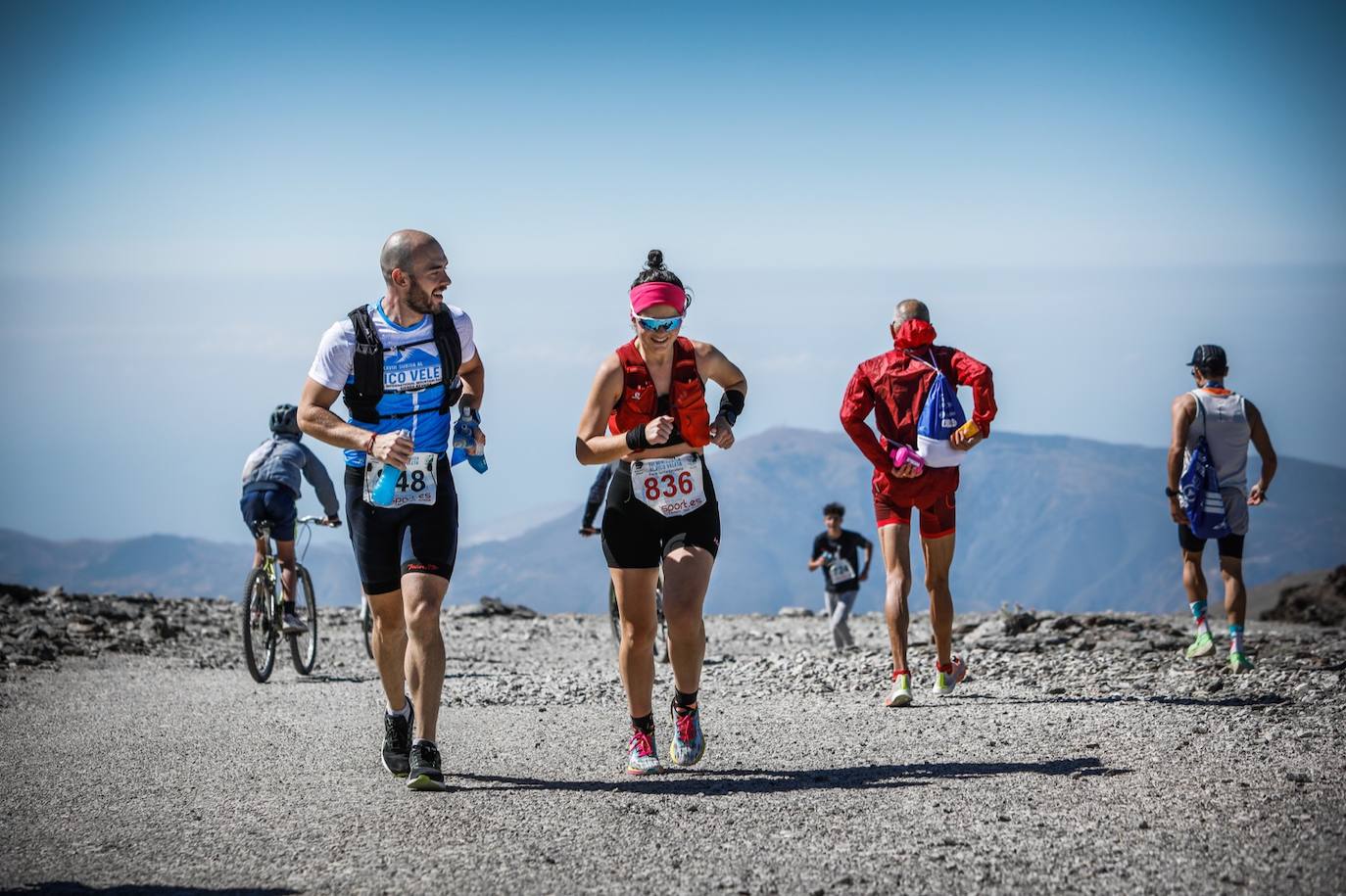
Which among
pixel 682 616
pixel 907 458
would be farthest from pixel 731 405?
pixel 907 458

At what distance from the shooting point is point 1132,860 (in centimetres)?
460

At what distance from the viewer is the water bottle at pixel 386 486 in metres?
5.99

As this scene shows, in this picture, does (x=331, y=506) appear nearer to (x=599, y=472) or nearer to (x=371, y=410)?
(x=599, y=472)

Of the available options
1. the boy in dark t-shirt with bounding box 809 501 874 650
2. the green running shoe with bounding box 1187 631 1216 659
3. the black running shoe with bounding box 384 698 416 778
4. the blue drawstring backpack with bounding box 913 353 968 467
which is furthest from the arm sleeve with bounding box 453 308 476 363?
the boy in dark t-shirt with bounding box 809 501 874 650

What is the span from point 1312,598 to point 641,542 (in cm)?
2429

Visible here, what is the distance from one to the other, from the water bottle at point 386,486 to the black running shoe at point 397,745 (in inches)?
44.0

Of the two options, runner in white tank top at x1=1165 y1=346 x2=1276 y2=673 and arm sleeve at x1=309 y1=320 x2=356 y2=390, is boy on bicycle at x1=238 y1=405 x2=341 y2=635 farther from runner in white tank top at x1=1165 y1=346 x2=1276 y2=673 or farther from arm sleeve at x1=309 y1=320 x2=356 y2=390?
runner in white tank top at x1=1165 y1=346 x2=1276 y2=673

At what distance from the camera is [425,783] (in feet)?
20.0

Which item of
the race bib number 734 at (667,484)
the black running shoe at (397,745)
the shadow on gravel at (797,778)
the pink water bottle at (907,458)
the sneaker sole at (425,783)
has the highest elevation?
the pink water bottle at (907,458)

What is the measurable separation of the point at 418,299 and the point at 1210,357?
6.65m

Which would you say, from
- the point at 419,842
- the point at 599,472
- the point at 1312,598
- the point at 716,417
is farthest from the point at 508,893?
the point at 1312,598

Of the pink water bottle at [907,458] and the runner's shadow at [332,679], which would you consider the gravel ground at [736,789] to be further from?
the pink water bottle at [907,458]

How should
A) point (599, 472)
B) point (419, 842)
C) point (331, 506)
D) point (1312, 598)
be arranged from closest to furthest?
point (419, 842) < point (331, 506) < point (599, 472) < point (1312, 598)

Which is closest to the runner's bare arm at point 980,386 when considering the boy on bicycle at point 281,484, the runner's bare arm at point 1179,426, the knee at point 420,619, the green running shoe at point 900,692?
the green running shoe at point 900,692
